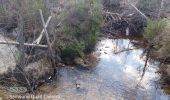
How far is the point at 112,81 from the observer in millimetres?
14922

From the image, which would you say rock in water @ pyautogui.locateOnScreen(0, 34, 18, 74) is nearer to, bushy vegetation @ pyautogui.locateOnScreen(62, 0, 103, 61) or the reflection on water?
the reflection on water

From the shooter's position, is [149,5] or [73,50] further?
[149,5]

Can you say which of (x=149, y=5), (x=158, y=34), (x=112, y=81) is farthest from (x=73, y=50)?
(x=149, y=5)

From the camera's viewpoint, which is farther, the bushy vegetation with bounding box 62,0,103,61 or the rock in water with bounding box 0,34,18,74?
the bushy vegetation with bounding box 62,0,103,61

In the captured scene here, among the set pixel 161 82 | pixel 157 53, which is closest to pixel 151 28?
pixel 157 53

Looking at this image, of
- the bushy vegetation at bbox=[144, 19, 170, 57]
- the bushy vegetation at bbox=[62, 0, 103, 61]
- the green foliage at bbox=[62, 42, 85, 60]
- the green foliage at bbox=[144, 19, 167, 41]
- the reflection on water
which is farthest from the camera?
the green foliage at bbox=[144, 19, 167, 41]

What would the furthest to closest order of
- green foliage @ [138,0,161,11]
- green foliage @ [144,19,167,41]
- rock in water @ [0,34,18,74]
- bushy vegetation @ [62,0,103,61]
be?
green foliage @ [138,0,161,11]
green foliage @ [144,19,167,41]
bushy vegetation @ [62,0,103,61]
rock in water @ [0,34,18,74]

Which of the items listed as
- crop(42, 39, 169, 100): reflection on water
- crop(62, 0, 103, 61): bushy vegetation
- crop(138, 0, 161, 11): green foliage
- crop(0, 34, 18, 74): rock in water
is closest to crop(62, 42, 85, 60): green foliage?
crop(62, 0, 103, 61): bushy vegetation

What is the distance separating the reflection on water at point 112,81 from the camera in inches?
537

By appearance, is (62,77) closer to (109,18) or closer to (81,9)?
(81,9)

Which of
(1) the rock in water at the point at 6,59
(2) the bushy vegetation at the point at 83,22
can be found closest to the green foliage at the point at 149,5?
(2) the bushy vegetation at the point at 83,22

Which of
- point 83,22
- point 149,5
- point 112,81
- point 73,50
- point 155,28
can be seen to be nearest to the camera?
point 112,81

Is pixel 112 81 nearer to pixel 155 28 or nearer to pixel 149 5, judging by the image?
pixel 155 28

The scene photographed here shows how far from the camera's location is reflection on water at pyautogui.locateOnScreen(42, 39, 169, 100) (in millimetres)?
13633
